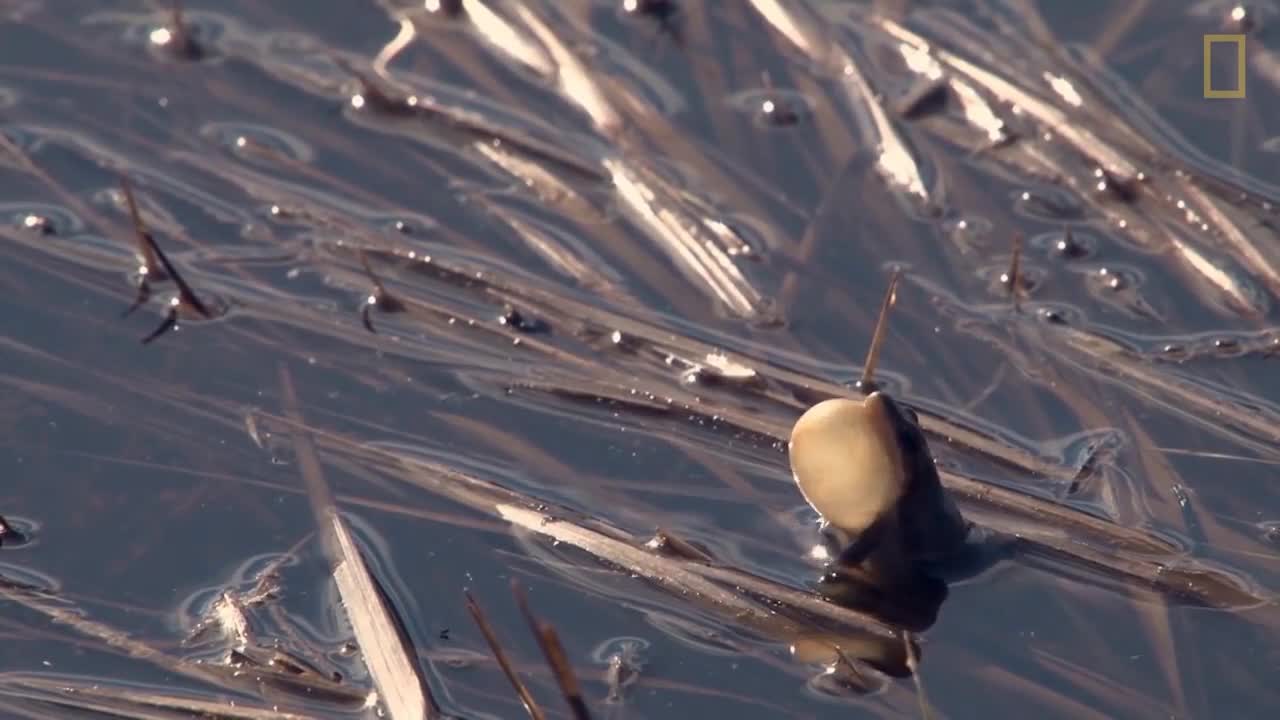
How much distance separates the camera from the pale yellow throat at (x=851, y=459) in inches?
117

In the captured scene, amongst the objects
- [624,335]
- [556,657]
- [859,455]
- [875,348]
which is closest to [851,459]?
[859,455]

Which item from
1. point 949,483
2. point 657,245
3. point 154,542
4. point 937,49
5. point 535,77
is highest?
point 535,77

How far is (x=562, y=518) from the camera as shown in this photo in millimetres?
3191

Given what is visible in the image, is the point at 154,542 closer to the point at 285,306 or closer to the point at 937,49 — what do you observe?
the point at 285,306

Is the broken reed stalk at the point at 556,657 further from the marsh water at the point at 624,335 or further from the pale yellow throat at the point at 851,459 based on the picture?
the pale yellow throat at the point at 851,459

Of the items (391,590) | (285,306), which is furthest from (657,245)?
(391,590)

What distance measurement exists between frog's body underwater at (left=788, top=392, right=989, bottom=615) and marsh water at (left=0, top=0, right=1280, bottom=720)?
0.08m

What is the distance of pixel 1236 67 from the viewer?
13.8ft

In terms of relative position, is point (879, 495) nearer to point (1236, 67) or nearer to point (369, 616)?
point (369, 616)

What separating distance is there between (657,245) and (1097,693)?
1.36m

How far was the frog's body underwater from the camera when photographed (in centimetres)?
299

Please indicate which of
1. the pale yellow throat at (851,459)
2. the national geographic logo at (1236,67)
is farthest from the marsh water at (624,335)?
the pale yellow throat at (851,459)

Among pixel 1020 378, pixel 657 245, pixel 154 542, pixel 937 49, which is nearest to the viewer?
pixel 154 542

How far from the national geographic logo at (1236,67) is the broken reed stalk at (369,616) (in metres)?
2.05
